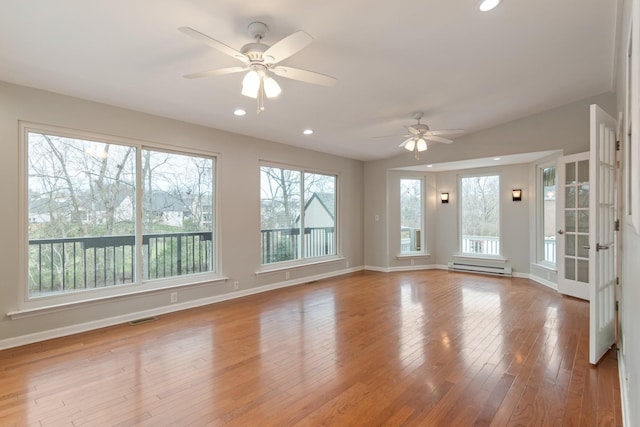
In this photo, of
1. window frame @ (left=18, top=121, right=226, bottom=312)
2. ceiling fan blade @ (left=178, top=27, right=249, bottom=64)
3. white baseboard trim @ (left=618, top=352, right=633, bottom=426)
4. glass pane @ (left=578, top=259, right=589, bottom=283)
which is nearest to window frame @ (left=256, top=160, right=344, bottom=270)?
window frame @ (left=18, top=121, right=226, bottom=312)

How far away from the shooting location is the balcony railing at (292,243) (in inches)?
224

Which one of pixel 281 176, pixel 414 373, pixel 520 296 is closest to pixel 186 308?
pixel 281 176

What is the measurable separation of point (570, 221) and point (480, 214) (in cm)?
215

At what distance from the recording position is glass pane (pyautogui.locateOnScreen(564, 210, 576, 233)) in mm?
4957

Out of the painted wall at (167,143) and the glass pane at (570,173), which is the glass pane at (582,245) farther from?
the painted wall at (167,143)

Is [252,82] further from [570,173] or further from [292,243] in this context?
[570,173]

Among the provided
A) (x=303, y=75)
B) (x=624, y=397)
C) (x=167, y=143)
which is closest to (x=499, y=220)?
(x=624, y=397)

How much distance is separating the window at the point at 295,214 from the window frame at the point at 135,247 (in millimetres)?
910

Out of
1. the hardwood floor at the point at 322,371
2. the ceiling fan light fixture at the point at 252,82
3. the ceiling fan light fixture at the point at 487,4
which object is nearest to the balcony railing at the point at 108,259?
the hardwood floor at the point at 322,371

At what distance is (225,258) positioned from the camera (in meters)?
4.96

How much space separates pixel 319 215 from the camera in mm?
6699

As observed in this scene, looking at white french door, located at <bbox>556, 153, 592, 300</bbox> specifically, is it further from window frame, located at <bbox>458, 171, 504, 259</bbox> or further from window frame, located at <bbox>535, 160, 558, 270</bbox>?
window frame, located at <bbox>458, 171, 504, 259</bbox>

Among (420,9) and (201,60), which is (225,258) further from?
(420,9)

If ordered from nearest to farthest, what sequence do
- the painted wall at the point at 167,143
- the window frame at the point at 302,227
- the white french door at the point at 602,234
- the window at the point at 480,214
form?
the white french door at the point at 602,234
the painted wall at the point at 167,143
the window frame at the point at 302,227
the window at the point at 480,214
